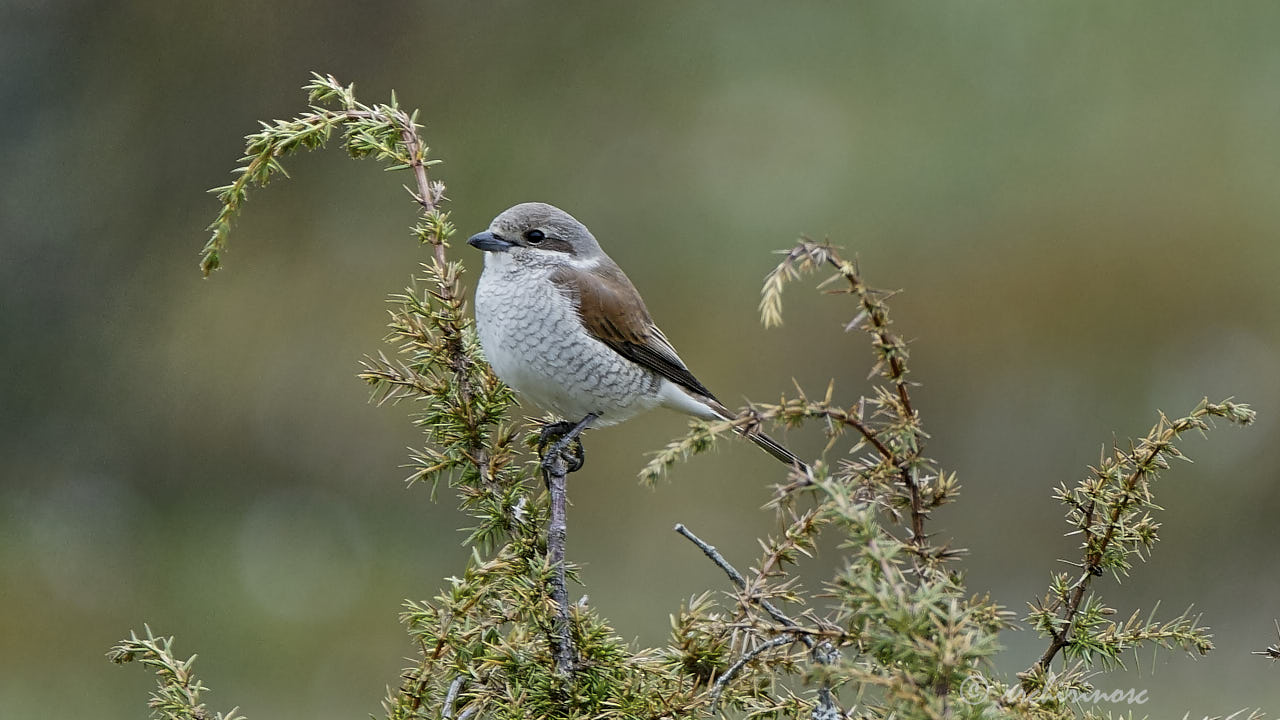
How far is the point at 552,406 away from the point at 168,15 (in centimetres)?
422

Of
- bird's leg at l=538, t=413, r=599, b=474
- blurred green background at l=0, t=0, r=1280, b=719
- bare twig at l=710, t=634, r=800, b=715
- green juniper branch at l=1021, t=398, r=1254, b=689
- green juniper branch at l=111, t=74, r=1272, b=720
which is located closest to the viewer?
green juniper branch at l=111, t=74, r=1272, b=720

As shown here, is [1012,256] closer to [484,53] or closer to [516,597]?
[484,53]

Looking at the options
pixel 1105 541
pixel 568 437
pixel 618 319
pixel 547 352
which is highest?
pixel 618 319

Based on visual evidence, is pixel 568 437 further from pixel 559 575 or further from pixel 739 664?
pixel 739 664

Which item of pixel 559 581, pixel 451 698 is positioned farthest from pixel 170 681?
pixel 559 581

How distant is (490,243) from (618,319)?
1.39 feet

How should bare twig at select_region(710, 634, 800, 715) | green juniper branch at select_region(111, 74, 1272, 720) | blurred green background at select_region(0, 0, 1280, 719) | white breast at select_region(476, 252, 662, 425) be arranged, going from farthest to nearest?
blurred green background at select_region(0, 0, 1280, 719), white breast at select_region(476, 252, 662, 425), bare twig at select_region(710, 634, 800, 715), green juniper branch at select_region(111, 74, 1272, 720)

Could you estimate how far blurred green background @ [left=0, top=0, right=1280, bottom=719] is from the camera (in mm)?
5391

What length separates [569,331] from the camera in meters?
3.22

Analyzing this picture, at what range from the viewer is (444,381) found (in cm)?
196

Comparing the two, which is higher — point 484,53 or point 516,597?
point 484,53

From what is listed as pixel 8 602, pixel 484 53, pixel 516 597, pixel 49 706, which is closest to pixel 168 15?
pixel 484 53

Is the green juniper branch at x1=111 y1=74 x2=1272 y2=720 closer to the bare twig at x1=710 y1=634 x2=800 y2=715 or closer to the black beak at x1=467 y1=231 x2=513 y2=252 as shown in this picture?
the bare twig at x1=710 y1=634 x2=800 y2=715

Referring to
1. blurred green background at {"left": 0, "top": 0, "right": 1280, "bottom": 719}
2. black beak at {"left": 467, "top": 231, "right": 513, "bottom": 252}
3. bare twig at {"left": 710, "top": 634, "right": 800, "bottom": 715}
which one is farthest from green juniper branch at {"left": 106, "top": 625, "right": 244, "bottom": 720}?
blurred green background at {"left": 0, "top": 0, "right": 1280, "bottom": 719}
